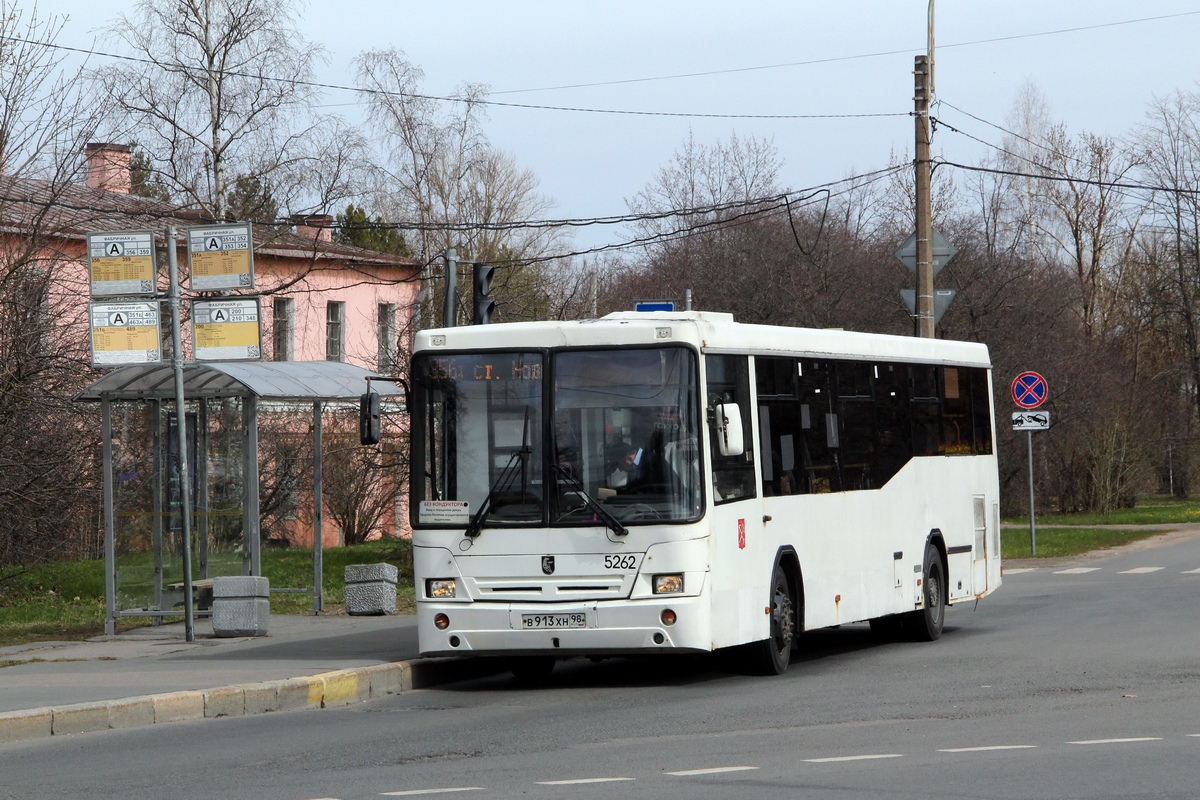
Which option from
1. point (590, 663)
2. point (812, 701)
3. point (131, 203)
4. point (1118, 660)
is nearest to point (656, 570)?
point (812, 701)

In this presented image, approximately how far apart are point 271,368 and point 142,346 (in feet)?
10.3

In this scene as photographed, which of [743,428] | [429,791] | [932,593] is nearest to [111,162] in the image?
[932,593]

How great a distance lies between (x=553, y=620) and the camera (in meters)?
12.3

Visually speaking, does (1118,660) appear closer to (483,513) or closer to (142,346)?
(483,513)

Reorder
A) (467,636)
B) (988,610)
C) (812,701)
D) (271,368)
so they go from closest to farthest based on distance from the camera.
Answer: (812,701) → (467,636) → (271,368) → (988,610)

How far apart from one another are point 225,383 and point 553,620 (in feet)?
22.1

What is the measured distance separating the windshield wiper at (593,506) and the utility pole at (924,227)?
14.5 metres

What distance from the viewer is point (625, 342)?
12.5 meters

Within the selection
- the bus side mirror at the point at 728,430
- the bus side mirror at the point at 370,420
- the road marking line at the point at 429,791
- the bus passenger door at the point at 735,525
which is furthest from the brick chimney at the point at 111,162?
the road marking line at the point at 429,791

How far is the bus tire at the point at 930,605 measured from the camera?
1648 cm

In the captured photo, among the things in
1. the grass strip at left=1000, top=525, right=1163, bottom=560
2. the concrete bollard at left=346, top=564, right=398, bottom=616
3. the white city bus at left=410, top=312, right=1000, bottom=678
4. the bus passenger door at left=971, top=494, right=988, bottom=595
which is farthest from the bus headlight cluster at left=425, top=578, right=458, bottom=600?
the grass strip at left=1000, top=525, right=1163, bottom=560

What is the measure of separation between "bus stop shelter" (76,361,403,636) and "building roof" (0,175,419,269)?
2.08 metres

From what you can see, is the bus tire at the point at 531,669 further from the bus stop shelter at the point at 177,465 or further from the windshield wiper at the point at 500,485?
the bus stop shelter at the point at 177,465

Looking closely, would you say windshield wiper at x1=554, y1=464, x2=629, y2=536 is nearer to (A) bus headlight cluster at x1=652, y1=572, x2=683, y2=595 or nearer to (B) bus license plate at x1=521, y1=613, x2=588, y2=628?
(A) bus headlight cluster at x1=652, y1=572, x2=683, y2=595
